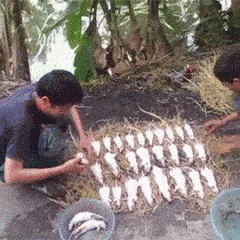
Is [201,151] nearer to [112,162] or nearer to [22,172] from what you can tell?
[112,162]

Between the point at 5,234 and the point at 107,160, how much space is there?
2.87 ft

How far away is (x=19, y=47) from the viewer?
380cm

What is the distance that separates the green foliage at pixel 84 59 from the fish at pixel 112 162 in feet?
4.80

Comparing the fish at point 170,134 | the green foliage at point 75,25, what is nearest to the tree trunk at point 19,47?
the green foliage at point 75,25

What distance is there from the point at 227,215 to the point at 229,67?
0.95 metres

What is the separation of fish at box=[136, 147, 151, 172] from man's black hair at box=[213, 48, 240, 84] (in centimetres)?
80

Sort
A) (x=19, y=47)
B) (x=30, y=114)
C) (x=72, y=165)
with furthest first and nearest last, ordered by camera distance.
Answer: (x=19, y=47) → (x=72, y=165) → (x=30, y=114)

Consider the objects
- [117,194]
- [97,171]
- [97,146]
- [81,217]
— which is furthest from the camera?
[97,146]

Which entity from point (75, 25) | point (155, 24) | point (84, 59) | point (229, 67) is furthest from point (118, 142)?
point (155, 24)

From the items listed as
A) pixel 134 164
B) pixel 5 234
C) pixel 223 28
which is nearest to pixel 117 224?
pixel 134 164

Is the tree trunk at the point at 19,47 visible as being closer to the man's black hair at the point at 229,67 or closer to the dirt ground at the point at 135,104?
the dirt ground at the point at 135,104

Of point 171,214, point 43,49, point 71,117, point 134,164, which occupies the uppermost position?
point 43,49

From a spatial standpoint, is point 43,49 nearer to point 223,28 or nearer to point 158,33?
point 158,33

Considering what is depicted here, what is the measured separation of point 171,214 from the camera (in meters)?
1.78
